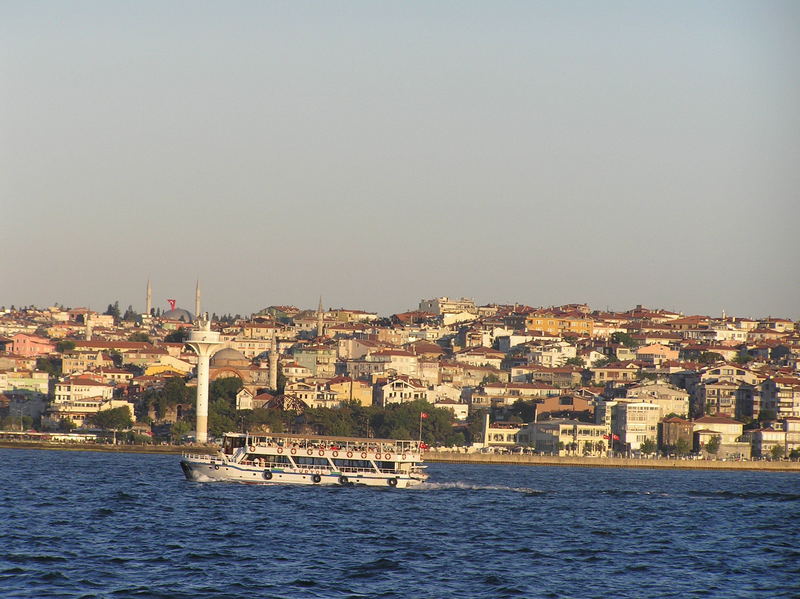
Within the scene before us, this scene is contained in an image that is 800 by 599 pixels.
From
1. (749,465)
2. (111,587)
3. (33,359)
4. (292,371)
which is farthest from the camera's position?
(33,359)

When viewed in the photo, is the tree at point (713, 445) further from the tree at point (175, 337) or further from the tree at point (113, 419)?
the tree at point (175, 337)

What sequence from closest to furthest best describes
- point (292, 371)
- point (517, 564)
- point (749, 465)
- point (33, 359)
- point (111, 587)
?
point (111, 587) < point (517, 564) < point (749, 465) < point (292, 371) < point (33, 359)

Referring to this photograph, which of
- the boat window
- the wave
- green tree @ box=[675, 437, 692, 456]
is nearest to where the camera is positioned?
the wave

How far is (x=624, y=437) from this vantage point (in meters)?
112

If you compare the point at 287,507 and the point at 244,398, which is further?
the point at 244,398

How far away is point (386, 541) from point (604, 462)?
6625cm

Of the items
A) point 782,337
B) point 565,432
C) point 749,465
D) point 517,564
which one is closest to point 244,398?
point 565,432

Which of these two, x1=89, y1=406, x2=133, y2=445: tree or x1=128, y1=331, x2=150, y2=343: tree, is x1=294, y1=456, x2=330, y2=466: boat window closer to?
x1=89, y1=406, x2=133, y2=445: tree

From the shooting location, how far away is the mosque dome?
135875 millimetres

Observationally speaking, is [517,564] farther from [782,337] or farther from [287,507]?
[782,337]

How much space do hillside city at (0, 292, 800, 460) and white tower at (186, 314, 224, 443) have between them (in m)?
6.54

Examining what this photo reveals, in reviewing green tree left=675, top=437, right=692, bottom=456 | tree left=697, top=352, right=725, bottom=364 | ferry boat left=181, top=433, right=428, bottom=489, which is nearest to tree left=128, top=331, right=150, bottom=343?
tree left=697, top=352, right=725, bottom=364

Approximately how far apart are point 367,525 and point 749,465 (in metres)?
65.1

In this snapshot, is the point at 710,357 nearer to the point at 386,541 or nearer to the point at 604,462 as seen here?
the point at 604,462
